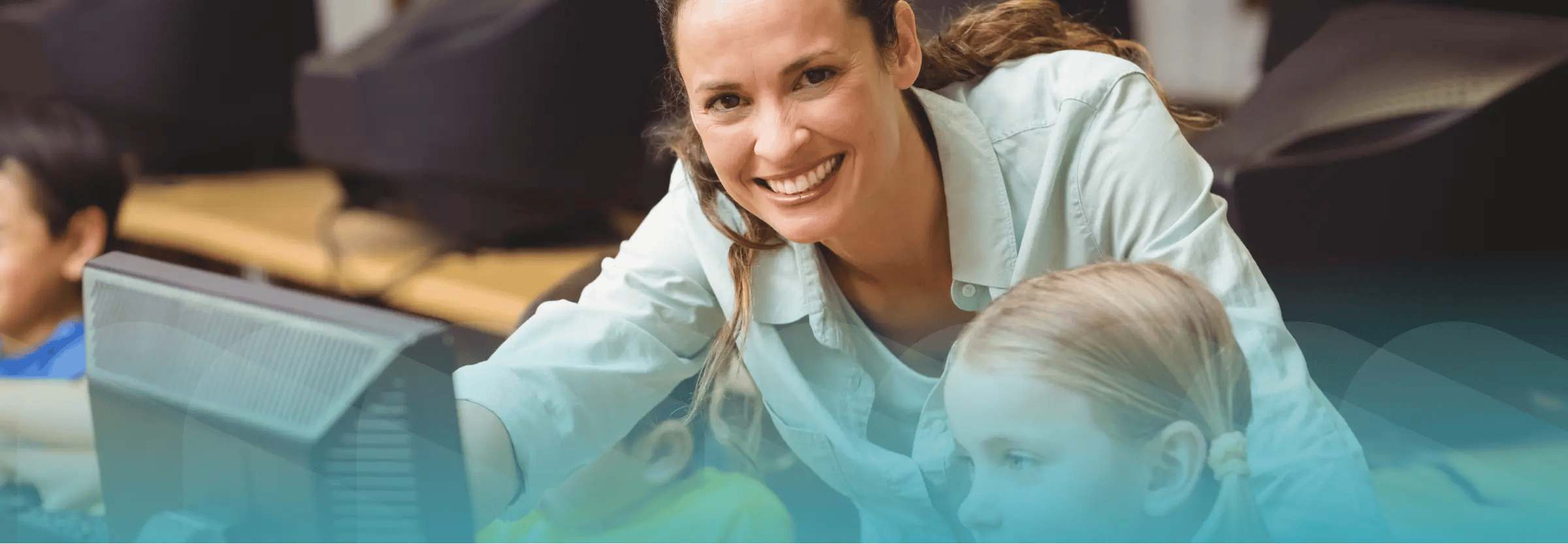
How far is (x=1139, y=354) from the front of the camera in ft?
1.45

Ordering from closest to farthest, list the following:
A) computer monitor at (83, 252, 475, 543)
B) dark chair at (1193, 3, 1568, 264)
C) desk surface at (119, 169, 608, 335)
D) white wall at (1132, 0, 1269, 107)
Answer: computer monitor at (83, 252, 475, 543) < dark chair at (1193, 3, 1568, 264) < desk surface at (119, 169, 608, 335) < white wall at (1132, 0, 1269, 107)

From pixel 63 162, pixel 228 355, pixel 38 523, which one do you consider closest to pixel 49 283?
pixel 63 162

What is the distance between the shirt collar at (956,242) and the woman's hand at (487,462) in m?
0.13

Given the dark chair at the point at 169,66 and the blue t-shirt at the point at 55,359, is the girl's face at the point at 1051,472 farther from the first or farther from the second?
the dark chair at the point at 169,66

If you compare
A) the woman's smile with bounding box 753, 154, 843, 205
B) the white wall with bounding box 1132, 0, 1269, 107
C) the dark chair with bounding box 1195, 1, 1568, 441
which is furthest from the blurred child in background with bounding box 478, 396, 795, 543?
the white wall with bounding box 1132, 0, 1269, 107

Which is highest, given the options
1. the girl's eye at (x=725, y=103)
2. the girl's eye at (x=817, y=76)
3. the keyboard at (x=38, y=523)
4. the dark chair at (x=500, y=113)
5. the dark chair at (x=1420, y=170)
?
the girl's eye at (x=817, y=76)

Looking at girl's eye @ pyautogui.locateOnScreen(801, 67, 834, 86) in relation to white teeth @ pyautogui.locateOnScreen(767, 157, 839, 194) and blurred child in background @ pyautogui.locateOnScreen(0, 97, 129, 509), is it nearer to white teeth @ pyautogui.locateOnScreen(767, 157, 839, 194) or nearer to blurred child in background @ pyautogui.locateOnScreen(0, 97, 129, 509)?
white teeth @ pyautogui.locateOnScreen(767, 157, 839, 194)

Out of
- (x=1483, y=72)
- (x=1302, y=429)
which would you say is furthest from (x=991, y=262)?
(x=1483, y=72)

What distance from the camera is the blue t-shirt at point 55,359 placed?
1.84 feet

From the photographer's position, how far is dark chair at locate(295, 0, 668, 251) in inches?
49.3

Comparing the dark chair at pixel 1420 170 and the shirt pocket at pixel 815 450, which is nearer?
the shirt pocket at pixel 815 450

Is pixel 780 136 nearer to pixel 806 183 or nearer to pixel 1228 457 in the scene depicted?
pixel 806 183

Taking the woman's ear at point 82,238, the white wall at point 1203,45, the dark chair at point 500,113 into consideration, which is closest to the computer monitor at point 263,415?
the woman's ear at point 82,238

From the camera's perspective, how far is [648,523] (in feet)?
1.57
